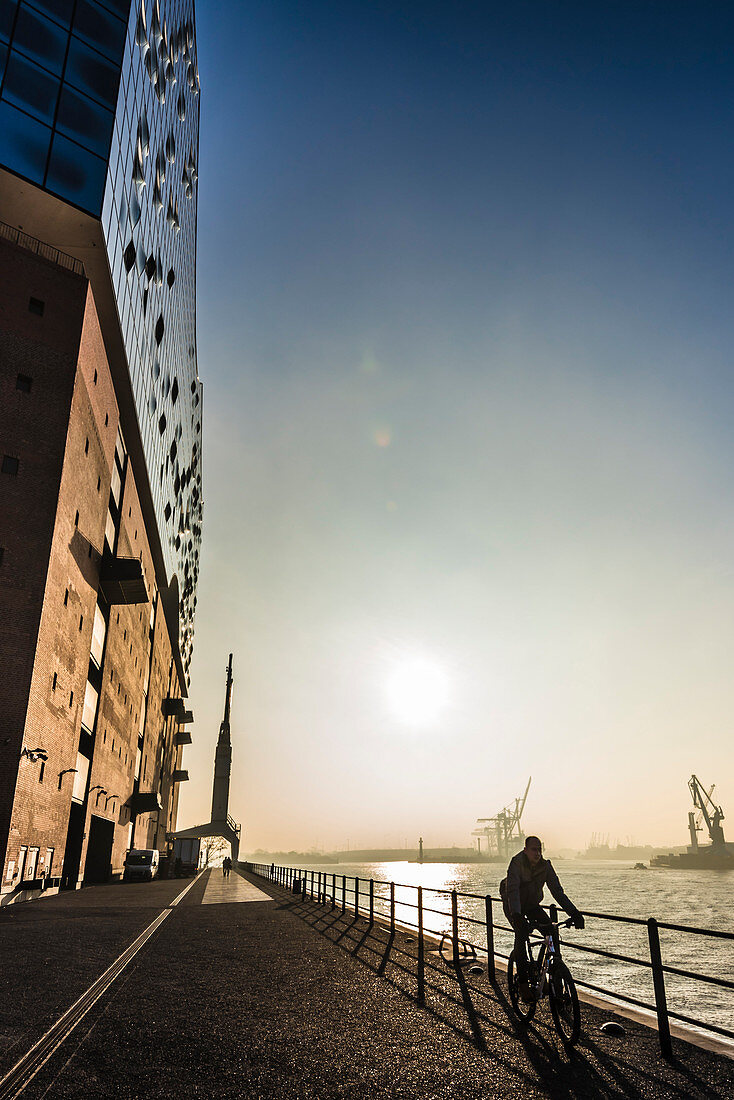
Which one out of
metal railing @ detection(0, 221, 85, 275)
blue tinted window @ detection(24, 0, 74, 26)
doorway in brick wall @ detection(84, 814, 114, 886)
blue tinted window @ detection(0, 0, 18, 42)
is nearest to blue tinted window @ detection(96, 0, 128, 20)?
blue tinted window @ detection(24, 0, 74, 26)

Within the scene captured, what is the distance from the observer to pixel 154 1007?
25.9ft

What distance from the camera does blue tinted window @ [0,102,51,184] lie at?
25375 millimetres

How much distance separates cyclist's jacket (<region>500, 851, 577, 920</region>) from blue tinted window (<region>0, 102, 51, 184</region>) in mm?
27451

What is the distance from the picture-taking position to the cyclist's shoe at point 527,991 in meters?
7.37

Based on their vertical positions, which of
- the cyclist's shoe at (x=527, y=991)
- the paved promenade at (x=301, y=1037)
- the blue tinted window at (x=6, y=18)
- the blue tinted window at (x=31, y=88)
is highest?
the blue tinted window at (x=6, y=18)

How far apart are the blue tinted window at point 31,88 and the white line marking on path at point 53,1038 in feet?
90.6

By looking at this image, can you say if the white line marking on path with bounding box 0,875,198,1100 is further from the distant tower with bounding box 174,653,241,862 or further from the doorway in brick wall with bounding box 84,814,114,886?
the distant tower with bounding box 174,653,241,862

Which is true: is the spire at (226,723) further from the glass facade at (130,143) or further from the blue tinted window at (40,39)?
the blue tinted window at (40,39)

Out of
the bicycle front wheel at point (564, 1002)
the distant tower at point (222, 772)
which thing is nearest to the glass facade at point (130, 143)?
the bicycle front wheel at point (564, 1002)

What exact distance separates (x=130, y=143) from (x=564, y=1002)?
114 feet

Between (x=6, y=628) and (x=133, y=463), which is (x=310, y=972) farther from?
(x=133, y=463)

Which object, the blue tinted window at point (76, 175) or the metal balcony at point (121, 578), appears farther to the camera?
the metal balcony at point (121, 578)

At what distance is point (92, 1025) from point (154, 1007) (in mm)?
1037

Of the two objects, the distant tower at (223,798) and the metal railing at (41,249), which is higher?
the metal railing at (41,249)
